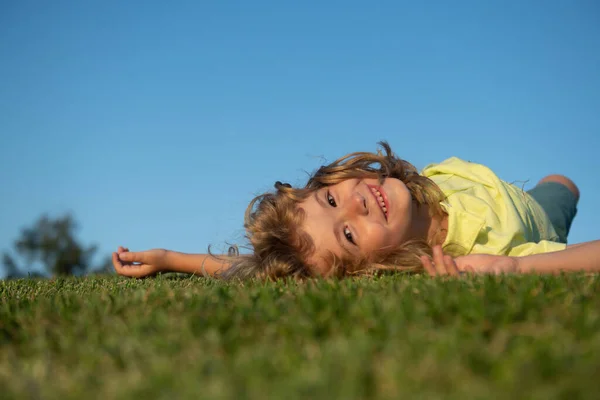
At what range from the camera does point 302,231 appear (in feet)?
15.9

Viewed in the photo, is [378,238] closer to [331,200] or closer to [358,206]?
[358,206]

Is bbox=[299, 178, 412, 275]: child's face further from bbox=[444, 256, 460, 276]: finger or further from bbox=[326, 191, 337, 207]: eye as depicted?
bbox=[444, 256, 460, 276]: finger

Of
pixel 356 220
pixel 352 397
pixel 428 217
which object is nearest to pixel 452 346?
pixel 352 397

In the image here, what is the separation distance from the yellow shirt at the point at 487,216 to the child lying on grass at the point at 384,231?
0.01 m

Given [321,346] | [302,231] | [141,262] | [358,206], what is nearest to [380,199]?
[358,206]

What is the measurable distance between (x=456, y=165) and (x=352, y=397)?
5918 mm

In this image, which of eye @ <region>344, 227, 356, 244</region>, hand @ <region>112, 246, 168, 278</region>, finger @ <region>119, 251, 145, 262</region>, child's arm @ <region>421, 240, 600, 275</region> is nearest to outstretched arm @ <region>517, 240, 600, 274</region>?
child's arm @ <region>421, 240, 600, 275</region>

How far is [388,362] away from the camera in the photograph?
160 centimetres

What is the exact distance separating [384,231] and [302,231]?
70cm

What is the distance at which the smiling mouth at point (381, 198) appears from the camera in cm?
489

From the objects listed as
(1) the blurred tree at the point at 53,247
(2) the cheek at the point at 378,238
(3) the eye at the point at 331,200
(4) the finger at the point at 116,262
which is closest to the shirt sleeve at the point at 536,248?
(2) the cheek at the point at 378,238

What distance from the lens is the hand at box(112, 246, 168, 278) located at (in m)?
6.02

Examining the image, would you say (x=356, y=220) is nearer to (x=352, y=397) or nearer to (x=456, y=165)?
(x=456, y=165)

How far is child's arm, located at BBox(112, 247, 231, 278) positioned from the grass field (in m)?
3.05
